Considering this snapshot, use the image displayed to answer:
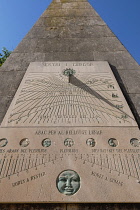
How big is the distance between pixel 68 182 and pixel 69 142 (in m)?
0.67

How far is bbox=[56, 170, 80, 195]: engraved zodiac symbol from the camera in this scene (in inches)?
94.6

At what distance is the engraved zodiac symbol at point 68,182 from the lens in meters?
2.40

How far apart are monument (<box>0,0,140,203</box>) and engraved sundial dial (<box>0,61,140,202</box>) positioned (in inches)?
0.5

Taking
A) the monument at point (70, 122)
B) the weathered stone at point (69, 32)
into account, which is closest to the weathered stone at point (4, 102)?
the monument at point (70, 122)

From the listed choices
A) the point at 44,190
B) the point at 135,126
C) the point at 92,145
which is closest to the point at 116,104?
the point at 135,126

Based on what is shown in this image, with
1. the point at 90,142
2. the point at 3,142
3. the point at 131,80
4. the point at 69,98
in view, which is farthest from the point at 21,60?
the point at 90,142

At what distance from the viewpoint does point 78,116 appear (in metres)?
3.37

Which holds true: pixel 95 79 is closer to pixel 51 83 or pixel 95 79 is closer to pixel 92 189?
pixel 51 83

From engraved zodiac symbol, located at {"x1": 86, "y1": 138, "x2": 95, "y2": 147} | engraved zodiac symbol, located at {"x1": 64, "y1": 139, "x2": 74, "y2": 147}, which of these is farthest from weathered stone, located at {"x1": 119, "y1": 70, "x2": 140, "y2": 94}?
engraved zodiac symbol, located at {"x1": 64, "y1": 139, "x2": 74, "y2": 147}

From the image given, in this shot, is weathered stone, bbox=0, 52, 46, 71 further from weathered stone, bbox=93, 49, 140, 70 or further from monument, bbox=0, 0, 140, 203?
weathered stone, bbox=93, 49, 140, 70

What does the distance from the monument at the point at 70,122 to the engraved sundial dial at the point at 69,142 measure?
1cm

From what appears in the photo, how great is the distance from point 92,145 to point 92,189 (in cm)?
71

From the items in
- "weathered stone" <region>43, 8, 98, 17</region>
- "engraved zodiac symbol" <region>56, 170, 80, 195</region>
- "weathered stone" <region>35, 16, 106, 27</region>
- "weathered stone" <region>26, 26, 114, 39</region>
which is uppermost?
"weathered stone" <region>43, 8, 98, 17</region>

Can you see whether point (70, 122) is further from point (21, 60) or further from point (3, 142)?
point (21, 60)
